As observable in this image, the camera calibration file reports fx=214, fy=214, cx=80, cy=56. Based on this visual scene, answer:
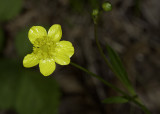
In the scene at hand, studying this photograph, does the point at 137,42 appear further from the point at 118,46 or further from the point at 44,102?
the point at 44,102

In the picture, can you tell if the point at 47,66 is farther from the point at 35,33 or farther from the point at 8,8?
the point at 8,8

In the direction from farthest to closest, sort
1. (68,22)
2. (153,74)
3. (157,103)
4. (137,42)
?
(68,22) → (137,42) → (153,74) → (157,103)

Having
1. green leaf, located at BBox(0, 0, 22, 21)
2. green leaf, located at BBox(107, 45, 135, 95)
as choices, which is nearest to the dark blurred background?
green leaf, located at BBox(0, 0, 22, 21)

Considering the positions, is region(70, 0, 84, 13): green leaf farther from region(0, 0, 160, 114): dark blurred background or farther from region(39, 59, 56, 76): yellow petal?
region(39, 59, 56, 76): yellow petal

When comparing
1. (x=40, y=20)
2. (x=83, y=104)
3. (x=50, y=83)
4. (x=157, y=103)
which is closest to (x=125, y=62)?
(x=157, y=103)

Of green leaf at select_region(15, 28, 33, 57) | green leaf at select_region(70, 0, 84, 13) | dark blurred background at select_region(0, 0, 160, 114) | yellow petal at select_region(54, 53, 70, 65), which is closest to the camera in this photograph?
yellow petal at select_region(54, 53, 70, 65)

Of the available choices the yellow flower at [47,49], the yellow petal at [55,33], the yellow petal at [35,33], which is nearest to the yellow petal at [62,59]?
the yellow flower at [47,49]
